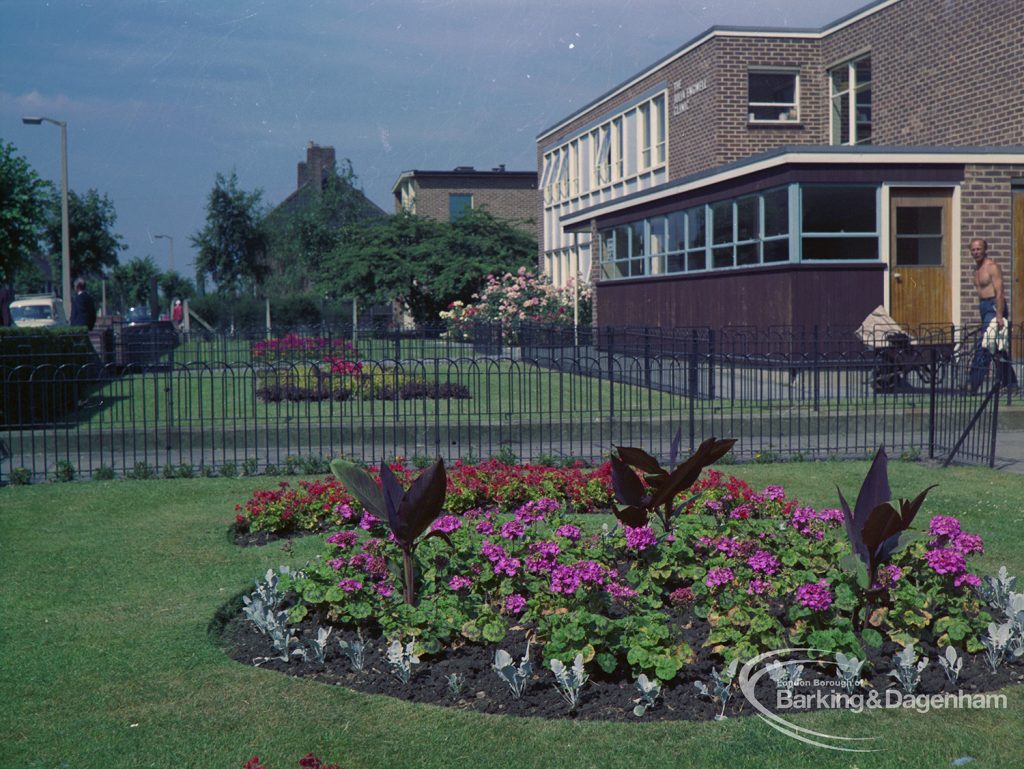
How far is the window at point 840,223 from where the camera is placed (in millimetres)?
20031

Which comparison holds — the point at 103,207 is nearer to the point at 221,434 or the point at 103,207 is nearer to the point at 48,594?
the point at 221,434

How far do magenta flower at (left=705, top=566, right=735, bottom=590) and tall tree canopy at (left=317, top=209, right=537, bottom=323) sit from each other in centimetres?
3981

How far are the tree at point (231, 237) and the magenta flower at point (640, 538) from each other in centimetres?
6004

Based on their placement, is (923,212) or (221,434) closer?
(221,434)

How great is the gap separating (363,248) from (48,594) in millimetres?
41324

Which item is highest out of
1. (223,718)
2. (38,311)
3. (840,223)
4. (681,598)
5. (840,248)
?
(840,223)

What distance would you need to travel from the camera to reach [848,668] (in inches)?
198

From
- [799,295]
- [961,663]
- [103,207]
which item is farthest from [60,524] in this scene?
[103,207]

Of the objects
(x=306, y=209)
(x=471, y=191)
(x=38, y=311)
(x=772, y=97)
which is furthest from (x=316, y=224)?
(x=772, y=97)

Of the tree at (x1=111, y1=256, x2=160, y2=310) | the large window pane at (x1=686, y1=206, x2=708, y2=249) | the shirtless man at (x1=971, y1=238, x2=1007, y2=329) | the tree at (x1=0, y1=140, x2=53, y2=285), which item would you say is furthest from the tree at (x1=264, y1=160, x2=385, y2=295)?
the shirtless man at (x1=971, y1=238, x2=1007, y2=329)

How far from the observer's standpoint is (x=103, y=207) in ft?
205

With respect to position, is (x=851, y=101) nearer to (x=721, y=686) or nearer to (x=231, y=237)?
(x=721, y=686)

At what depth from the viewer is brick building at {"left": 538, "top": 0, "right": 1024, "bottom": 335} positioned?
2003 centimetres

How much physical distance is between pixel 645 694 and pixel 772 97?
2977cm
